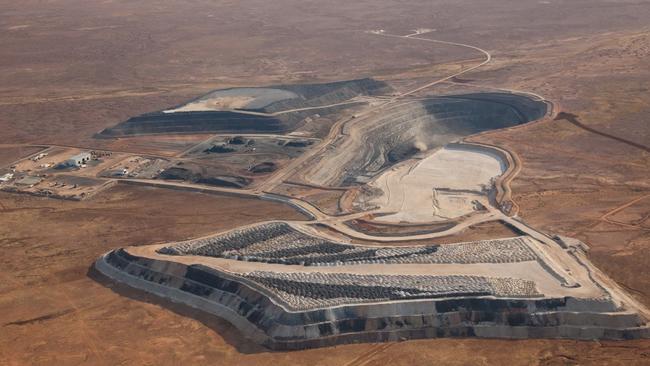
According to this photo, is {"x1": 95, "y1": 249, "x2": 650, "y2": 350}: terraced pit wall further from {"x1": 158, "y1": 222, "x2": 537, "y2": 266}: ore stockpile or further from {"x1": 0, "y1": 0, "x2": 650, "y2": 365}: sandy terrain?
{"x1": 158, "y1": 222, "x2": 537, "y2": 266}: ore stockpile

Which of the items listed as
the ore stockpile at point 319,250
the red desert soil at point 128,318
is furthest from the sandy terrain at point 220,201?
the ore stockpile at point 319,250

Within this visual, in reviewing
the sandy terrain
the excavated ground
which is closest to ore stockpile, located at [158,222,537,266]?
the sandy terrain

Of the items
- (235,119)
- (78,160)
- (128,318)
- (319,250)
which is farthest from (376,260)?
(235,119)

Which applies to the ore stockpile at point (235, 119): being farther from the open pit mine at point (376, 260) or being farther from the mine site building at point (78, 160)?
the mine site building at point (78, 160)

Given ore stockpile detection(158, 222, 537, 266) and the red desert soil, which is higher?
ore stockpile detection(158, 222, 537, 266)

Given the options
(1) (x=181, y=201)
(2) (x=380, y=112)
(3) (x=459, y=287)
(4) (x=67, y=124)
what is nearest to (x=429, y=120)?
(2) (x=380, y=112)

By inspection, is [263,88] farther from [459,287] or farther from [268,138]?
[459,287]
